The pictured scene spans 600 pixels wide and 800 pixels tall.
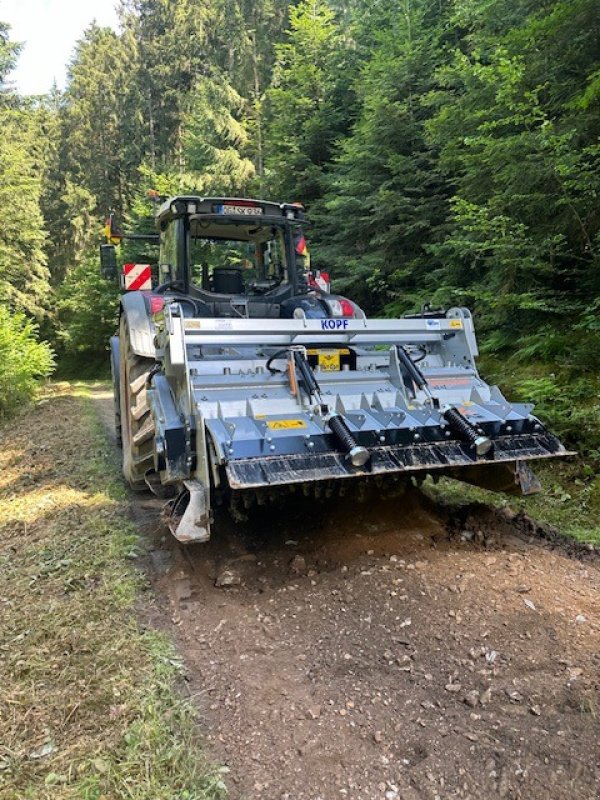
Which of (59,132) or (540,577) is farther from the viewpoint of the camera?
(59,132)

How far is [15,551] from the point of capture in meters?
4.76

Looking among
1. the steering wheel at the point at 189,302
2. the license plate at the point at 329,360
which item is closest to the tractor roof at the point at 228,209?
the steering wheel at the point at 189,302

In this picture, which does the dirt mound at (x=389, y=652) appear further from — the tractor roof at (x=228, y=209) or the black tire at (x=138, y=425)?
the tractor roof at (x=228, y=209)

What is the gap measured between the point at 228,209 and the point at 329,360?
191 centimetres

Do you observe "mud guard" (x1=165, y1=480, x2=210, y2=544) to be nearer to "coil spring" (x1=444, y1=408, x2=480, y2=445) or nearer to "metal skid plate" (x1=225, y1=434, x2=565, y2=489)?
"metal skid plate" (x1=225, y1=434, x2=565, y2=489)

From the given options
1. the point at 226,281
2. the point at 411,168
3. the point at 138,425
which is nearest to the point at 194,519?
the point at 138,425

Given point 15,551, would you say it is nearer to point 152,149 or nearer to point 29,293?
point 29,293

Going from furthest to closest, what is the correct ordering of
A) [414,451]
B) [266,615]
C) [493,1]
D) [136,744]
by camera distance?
[493,1]
[414,451]
[266,615]
[136,744]

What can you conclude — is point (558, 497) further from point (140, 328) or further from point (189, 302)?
point (140, 328)

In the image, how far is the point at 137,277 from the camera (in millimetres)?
6938

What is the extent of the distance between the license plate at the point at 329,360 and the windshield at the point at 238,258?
1664 mm

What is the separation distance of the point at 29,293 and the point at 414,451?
77.9ft

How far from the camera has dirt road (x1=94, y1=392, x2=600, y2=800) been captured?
2.24 meters

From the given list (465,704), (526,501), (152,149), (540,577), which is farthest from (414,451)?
(152,149)
